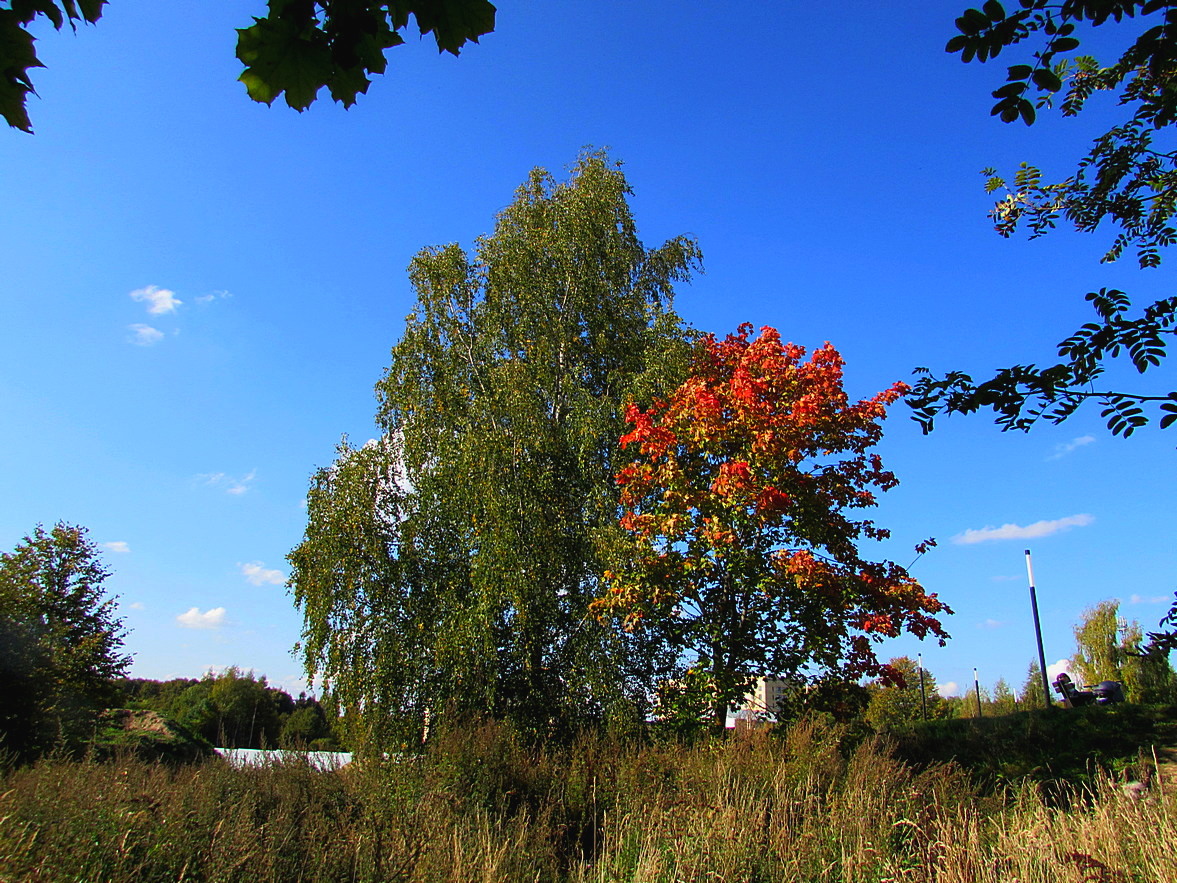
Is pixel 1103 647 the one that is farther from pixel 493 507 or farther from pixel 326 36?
pixel 326 36

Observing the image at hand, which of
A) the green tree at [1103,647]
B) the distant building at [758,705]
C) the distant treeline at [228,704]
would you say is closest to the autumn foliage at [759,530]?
the distant building at [758,705]

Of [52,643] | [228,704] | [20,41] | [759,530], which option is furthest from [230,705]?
[20,41]

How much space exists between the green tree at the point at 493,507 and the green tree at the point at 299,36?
8681mm

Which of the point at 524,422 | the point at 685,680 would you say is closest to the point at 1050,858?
the point at 685,680

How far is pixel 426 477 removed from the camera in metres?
12.0

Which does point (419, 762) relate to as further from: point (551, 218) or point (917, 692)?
point (917, 692)

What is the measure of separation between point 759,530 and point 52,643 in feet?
58.8

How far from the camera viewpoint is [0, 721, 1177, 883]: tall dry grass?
167 inches

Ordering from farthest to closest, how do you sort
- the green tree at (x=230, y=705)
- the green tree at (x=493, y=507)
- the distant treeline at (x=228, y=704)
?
the green tree at (x=230, y=705) → the distant treeline at (x=228, y=704) → the green tree at (x=493, y=507)

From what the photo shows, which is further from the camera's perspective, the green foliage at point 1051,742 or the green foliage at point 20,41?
the green foliage at point 1051,742

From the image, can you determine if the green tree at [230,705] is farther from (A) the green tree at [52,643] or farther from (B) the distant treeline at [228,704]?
(A) the green tree at [52,643]

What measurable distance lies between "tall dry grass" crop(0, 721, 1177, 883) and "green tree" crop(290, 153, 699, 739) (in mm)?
2806

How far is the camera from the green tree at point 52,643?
13.6 metres

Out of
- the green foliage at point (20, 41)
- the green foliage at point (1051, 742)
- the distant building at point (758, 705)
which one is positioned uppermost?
the green foliage at point (20, 41)
